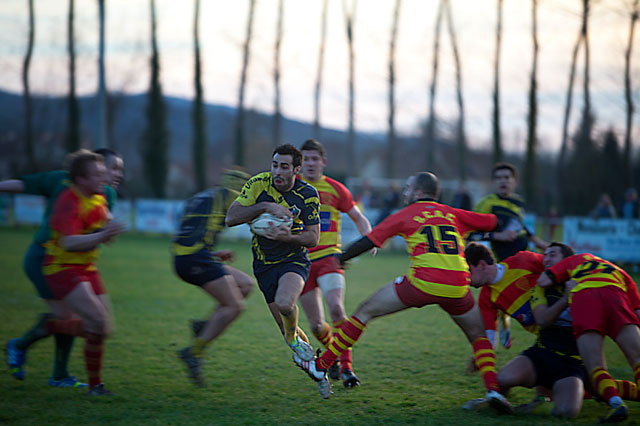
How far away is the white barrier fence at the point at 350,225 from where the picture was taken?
15422 millimetres

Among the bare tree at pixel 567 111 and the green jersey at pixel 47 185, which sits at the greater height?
the bare tree at pixel 567 111

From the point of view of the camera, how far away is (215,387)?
546 cm

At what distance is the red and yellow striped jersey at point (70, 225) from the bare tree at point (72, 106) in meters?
33.9

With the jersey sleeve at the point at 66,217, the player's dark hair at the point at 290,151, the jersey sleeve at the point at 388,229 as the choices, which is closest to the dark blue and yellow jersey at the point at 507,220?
the jersey sleeve at the point at 388,229

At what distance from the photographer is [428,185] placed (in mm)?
4984

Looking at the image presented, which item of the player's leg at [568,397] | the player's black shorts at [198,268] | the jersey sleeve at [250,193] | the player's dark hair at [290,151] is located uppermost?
the player's dark hair at [290,151]

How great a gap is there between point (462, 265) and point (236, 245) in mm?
17933

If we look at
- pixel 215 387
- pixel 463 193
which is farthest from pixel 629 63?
pixel 215 387

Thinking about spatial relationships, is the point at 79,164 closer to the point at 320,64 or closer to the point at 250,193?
the point at 250,193

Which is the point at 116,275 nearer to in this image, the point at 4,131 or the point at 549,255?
the point at 549,255

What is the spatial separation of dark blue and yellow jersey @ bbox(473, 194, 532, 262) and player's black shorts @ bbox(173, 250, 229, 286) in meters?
3.74

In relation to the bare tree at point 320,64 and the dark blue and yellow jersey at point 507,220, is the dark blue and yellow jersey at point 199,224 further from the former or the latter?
the bare tree at point 320,64

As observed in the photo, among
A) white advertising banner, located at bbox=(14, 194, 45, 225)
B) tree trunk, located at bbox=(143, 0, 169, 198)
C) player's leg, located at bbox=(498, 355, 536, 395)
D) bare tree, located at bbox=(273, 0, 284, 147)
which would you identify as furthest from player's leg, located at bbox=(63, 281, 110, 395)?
tree trunk, located at bbox=(143, 0, 169, 198)

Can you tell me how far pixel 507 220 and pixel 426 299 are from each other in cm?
329
